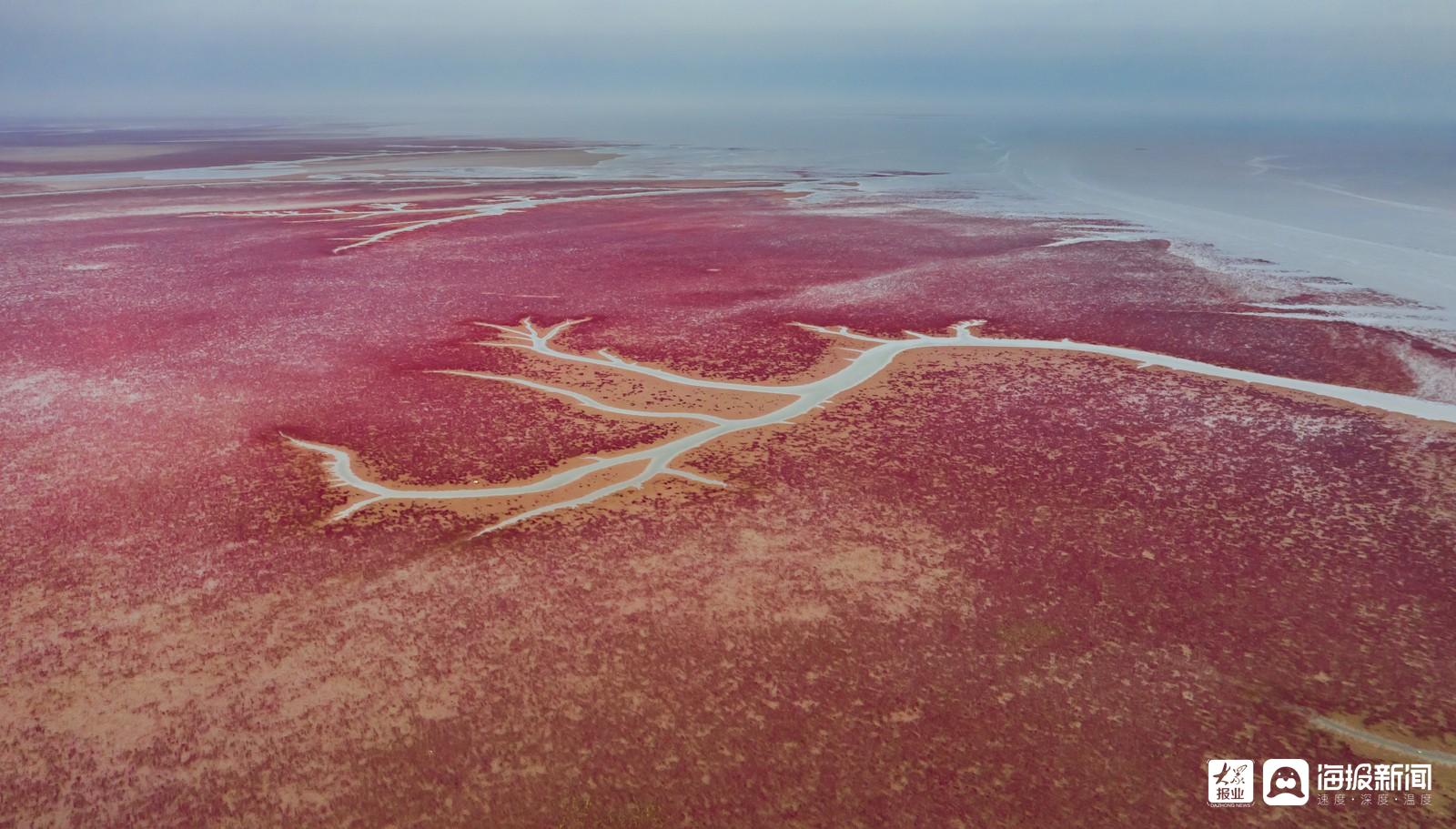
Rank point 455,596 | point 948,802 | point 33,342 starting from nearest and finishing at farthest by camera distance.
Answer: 1. point 948,802
2. point 455,596
3. point 33,342

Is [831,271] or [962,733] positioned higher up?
[831,271]

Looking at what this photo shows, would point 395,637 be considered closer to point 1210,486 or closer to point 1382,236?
point 1210,486

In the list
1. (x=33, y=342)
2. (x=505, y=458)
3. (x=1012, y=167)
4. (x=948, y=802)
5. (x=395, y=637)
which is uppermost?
(x=1012, y=167)

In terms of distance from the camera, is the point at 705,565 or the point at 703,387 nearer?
the point at 705,565

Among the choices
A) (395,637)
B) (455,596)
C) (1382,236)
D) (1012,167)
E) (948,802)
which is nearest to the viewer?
(948,802)

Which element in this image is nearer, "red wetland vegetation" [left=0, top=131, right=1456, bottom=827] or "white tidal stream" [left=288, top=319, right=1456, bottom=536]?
"red wetland vegetation" [left=0, top=131, right=1456, bottom=827]

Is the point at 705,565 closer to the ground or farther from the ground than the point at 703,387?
closer to the ground

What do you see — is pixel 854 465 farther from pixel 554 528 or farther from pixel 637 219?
pixel 637 219

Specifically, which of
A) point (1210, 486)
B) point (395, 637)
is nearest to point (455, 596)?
point (395, 637)

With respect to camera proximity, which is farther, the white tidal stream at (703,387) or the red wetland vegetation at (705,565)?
the white tidal stream at (703,387)

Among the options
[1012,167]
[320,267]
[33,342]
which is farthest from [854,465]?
[1012,167]

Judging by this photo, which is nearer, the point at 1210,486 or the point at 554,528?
the point at 554,528
